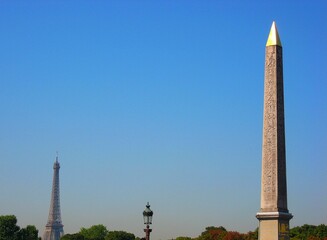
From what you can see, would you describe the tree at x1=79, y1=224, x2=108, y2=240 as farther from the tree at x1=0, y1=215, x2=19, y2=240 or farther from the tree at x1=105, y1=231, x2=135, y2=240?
the tree at x1=0, y1=215, x2=19, y2=240

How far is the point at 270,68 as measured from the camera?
110 feet

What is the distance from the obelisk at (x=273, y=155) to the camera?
32438 millimetres

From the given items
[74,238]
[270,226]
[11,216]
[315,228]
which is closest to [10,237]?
[11,216]

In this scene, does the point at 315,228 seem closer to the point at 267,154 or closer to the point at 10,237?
the point at 10,237

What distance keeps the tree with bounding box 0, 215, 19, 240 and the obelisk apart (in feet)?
230

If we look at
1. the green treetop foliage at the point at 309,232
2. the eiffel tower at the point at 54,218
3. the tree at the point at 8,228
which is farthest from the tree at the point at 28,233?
the eiffel tower at the point at 54,218

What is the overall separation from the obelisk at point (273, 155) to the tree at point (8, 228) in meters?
70.2

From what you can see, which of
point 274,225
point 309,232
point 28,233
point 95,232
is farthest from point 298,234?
point 274,225

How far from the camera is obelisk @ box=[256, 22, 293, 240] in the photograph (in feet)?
106

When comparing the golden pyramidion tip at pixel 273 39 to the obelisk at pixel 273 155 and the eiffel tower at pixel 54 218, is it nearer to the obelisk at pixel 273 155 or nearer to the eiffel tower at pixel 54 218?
the obelisk at pixel 273 155

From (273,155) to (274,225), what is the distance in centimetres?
310

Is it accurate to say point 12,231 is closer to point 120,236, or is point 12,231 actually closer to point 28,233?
point 28,233

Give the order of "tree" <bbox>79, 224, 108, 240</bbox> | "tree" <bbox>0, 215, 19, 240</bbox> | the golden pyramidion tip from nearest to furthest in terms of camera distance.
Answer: the golden pyramidion tip
"tree" <bbox>0, 215, 19, 240</bbox>
"tree" <bbox>79, 224, 108, 240</bbox>

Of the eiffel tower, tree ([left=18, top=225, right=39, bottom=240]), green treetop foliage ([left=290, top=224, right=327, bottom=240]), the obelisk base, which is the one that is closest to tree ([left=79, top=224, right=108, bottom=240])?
tree ([left=18, top=225, right=39, bottom=240])
